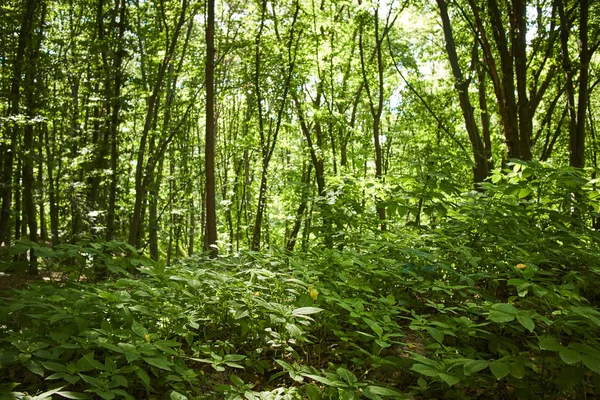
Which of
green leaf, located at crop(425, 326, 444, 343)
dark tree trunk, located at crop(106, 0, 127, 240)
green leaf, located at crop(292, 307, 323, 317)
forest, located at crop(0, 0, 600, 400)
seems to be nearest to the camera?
forest, located at crop(0, 0, 600, 400)

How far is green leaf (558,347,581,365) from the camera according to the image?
1.76 meters

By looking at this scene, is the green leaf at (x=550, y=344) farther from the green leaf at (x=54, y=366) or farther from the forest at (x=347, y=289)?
the green leaf at (x=54, y=366)

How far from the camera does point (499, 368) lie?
1.88 metres

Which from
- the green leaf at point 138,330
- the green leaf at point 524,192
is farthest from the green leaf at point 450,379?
the green leaf at point 524,192

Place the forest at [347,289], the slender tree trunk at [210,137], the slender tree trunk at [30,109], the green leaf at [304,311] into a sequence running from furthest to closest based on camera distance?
1. the slender tree trunk at [30,109]
2. the slender tree trunk at [210,137]
3. the green leaf at [304,311]
4. the forest at [347,289]

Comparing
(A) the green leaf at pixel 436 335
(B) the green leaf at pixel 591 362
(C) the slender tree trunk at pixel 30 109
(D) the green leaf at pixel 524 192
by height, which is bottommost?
(A) the green leaf at pixel 436 335

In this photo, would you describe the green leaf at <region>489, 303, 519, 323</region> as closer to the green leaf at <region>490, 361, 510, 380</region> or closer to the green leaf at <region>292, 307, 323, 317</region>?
the green leaf at <region>490, 361, 510, 380</region>

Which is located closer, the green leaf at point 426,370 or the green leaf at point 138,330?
the green leaf at point 426,370

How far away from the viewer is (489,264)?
3355 mm

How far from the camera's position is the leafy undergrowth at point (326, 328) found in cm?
200

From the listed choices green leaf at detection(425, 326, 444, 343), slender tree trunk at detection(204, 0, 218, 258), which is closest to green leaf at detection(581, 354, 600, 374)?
green leaf at detection(425, 326, 444, 343)

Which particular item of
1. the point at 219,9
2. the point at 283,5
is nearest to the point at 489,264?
the point at 283,5

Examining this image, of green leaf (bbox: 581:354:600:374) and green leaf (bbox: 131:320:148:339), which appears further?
green leaf (bbox: 131:320:148:339)

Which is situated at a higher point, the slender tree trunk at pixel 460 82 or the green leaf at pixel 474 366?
the slender tree trunk at pixel 460 82
